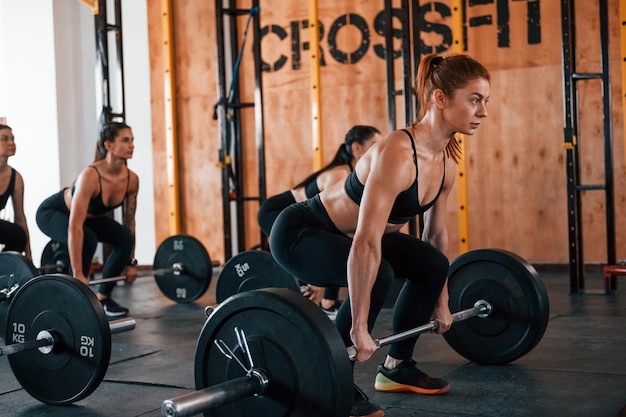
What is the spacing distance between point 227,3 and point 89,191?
9.49ft

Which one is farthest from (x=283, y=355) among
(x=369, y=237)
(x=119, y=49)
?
(x=119, y=49)

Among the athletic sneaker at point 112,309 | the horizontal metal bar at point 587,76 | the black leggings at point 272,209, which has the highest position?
the horizontal metal bar at point 587,76

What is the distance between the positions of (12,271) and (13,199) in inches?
38.5

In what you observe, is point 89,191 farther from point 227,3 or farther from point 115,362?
point 227,3

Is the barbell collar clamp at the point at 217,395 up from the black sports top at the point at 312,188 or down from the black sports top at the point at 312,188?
down

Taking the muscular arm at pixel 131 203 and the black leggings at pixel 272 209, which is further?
the muscular arm at pixel 131 203

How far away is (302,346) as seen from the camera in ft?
5.36

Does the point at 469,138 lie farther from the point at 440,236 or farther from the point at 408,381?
the point at 408,381

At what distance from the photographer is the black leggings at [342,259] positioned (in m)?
2.04

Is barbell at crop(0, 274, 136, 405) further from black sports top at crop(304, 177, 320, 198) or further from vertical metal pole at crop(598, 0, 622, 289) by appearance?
vertical metal pole at crop(598, 0, 622, 289)

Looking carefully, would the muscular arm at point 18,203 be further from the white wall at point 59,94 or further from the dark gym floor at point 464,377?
the white wall at point 59,94

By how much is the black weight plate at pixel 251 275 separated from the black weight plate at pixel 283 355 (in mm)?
1914

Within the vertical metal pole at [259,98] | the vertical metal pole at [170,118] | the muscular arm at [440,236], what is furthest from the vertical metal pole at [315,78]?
the muscular arm at [440,236]

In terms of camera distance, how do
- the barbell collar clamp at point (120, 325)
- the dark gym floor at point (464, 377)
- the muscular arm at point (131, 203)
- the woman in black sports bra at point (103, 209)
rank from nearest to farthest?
the dark gym floor at point (464, 377) → the barbell collar clamp at point (120, 325) → the woman in black sports bra at point (103, 209) → the muscular arm at point (131, 203)
